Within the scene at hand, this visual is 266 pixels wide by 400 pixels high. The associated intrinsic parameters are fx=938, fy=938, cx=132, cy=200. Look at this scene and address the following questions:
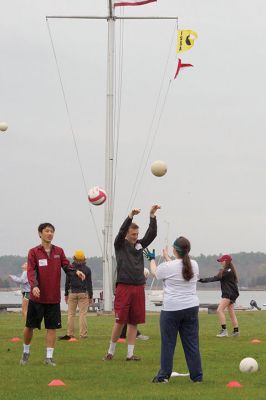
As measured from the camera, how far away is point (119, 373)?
489 inches

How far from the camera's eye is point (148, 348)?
53.6ft

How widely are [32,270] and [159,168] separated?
726 cm

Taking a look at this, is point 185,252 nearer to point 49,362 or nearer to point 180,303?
point 180,303

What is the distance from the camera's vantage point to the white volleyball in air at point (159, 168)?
19719 millimetres

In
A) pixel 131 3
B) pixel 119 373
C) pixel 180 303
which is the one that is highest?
pixel 131 3

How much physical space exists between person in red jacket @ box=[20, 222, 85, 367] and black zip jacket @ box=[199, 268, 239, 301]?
23.3ft

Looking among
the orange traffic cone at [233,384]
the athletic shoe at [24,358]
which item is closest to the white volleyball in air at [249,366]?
the orange traffic cone at [233,384]

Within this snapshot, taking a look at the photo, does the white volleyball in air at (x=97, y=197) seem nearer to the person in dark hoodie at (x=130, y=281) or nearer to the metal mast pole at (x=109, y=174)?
the person in dark hoodie at (x=130, y=281)

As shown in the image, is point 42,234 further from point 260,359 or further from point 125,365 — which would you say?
point 260,359

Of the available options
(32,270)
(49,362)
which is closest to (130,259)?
(32,270)

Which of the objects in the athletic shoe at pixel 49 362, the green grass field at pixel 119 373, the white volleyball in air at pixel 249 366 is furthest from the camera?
the athletic shoe at pixel 49 362

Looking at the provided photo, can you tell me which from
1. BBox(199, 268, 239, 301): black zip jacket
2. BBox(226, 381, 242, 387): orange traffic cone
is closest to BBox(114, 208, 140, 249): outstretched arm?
BBox(226, 381, 242, 387): orange traffic cone

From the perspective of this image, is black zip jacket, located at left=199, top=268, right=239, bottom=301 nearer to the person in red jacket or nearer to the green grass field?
the green grass field

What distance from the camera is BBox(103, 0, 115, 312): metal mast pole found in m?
35.2
